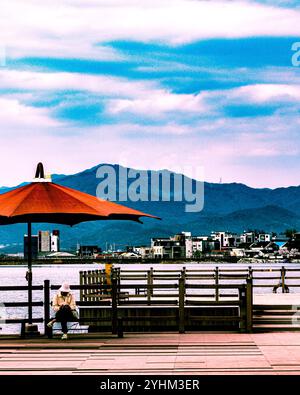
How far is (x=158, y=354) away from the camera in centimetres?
1791

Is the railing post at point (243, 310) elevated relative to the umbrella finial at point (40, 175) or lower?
lower

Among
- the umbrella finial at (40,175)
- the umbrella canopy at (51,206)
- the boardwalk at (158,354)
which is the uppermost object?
the umbrella finial at (40,175)

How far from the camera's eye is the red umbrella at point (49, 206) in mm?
Answer: 21047

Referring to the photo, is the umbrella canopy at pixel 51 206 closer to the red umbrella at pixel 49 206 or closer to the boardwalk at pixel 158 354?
the red umbrella at pixel 49 206

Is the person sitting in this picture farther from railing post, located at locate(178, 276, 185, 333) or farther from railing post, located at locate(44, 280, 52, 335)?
railing post, located at locate(178, 276, 185, 333)

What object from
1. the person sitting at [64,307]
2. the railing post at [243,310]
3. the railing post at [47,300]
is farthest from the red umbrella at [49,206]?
the railing post at [243,310]

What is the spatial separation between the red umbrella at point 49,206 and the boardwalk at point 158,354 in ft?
8.01

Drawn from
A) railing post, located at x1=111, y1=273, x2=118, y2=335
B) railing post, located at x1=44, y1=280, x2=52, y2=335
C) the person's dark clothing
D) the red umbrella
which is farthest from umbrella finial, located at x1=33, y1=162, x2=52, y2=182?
the person's dark clothing

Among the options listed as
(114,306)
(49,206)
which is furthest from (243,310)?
(49,206)

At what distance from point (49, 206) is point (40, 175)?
1544mm

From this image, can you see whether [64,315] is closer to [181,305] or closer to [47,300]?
[47,300]

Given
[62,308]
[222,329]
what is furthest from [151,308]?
[62,308]
